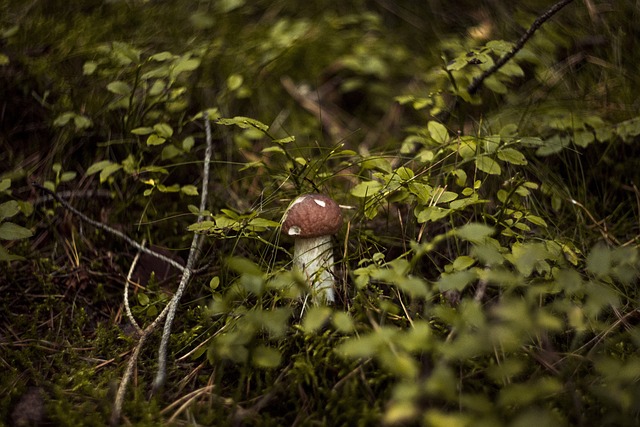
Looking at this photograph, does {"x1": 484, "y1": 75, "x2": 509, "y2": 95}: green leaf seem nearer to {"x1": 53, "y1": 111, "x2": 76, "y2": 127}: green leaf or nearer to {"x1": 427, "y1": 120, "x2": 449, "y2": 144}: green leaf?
{"x1": 427, "y1": 120, "x2": 449, "y2": 144}: green leaf

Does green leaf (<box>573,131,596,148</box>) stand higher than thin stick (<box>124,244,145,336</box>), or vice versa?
thin stick (<box>124,244,145,336</box>)

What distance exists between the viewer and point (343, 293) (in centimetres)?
226

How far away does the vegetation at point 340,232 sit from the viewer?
5.30ft

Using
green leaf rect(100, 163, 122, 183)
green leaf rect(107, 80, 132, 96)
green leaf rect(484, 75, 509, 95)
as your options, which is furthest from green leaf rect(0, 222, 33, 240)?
green leaf rect(484, 75, 509, 95)

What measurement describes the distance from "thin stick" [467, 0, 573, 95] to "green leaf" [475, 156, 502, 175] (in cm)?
68

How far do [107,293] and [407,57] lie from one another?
3264mm

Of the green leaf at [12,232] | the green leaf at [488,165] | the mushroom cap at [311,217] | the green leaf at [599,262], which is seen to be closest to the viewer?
the green leaf at [599,262]

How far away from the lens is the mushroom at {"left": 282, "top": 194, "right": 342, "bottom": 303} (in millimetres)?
2148

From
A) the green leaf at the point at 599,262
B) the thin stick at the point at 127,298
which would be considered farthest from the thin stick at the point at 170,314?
the green leaf at the point at 599,262

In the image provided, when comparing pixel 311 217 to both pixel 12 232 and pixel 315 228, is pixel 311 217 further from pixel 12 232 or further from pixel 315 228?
pixel 12 232

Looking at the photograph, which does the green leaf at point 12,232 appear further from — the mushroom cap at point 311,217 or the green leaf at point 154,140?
the mushroom cap at point 311,217

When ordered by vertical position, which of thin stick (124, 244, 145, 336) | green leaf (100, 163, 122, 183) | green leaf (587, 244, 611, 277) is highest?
green leaf (100, 163, 122, 183)

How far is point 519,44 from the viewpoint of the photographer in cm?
255

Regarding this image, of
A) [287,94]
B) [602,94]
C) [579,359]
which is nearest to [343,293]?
[579,359]
